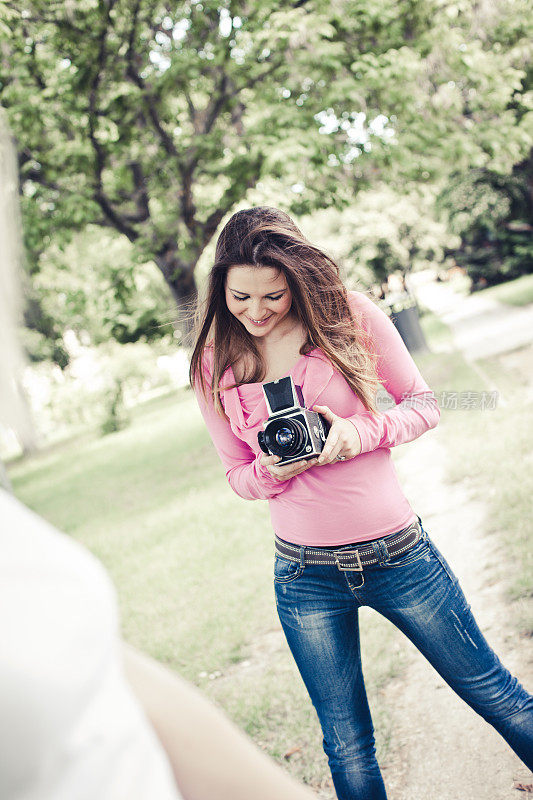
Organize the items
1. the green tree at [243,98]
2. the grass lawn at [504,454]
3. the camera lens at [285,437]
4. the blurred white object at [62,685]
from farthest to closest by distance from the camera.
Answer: the green tree at [243,98] → the grass lawn at [504,454] → the camera lens at [285,437] → the blurred white object at [62,685]

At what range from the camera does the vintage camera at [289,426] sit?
1.88 metres

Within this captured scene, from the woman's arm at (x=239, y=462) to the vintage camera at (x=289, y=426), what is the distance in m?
0.11

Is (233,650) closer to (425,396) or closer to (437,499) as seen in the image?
(437,499)

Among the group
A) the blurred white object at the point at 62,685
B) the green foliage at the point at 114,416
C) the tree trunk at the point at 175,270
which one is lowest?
the green foliage at the point at 114,416

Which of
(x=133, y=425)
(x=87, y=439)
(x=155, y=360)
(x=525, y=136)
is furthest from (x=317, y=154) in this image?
(x=155, y=360)

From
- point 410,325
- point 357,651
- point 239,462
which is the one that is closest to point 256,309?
point 239,462

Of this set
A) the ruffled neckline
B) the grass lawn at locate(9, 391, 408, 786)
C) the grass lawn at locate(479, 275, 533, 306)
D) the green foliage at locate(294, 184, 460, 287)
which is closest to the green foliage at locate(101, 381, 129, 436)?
the grass lawn at locate(9, 391, 408, 786)

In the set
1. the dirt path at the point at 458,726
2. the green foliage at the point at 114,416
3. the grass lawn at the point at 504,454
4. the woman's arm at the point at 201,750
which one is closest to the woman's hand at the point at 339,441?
the woman's arm at the point at 201,750

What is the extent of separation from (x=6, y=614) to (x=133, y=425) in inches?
771

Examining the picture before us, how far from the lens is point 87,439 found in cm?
2119

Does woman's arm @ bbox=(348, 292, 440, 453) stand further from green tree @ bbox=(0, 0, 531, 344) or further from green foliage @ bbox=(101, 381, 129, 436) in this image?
green foliage @ bbox=(101, 381, 129, 436)

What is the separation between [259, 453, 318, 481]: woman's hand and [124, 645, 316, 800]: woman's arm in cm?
111

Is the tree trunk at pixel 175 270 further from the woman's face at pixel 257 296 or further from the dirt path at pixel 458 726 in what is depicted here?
the woman's face at pixel 257 296

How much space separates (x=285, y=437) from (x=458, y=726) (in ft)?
6.44
